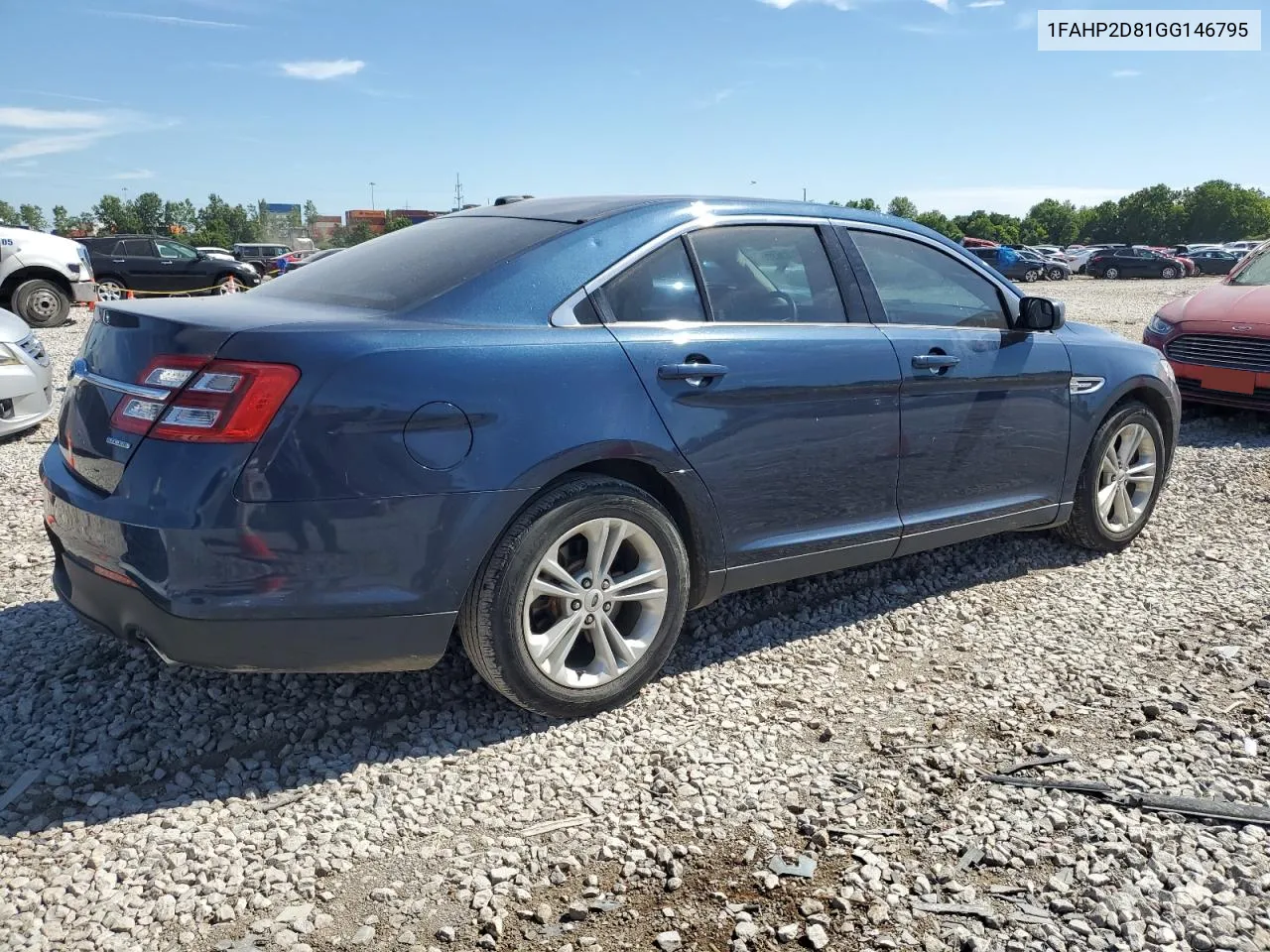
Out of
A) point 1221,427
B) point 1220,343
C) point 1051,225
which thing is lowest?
point 1221,427

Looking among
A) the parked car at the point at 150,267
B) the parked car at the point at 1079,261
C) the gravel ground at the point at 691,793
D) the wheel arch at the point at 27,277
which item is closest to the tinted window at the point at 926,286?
the gravel ground at the point at 691,793

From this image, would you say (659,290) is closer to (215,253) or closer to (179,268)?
(179,268)

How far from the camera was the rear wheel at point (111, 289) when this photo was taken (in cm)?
2036

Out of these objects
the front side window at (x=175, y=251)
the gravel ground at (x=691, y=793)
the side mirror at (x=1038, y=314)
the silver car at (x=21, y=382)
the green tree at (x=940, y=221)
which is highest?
the green tree at (x=940, y=221)

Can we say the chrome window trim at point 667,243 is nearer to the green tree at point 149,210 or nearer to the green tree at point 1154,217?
the green tree at point 1154,217

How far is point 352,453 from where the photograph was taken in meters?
2.78

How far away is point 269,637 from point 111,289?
20.6 meters

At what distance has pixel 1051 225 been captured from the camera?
4380 inches

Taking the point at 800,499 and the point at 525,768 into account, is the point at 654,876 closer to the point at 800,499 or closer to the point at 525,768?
the point at 525,768

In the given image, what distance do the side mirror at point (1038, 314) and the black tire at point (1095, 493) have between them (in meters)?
0.72

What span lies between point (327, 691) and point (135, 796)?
733mm

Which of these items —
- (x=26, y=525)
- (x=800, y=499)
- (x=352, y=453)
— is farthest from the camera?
(x=26, y=525)

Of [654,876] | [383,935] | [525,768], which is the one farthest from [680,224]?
[383,935]

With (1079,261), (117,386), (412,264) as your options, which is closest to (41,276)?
(412,264)
